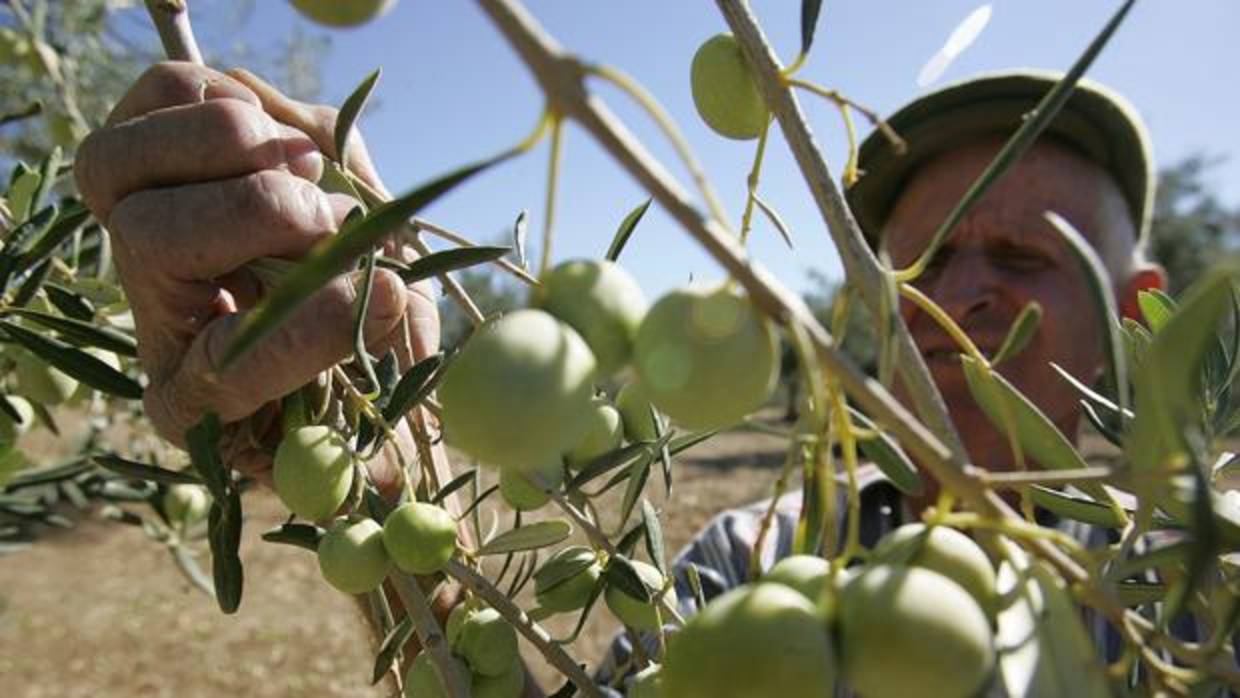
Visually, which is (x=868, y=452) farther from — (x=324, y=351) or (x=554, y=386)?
(x=324, y=351)

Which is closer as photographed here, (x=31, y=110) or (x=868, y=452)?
(x=868, y=452)

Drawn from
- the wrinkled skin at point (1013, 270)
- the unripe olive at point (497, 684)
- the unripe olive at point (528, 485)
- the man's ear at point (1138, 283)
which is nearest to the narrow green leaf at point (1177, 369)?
the unripe olive at point (528, 485)

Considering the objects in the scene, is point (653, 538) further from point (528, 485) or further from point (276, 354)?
point (276, 354)

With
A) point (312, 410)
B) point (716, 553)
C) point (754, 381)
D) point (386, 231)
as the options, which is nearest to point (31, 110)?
point (312, 410)

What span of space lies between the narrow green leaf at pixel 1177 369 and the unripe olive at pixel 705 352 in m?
0.14

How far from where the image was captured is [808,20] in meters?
0.56

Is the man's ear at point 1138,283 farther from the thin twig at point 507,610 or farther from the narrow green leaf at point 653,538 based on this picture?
the thin twig at point 507,610

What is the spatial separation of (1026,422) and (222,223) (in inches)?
26.3

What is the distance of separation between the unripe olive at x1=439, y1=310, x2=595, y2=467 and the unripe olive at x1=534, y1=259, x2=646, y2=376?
0.09 ft

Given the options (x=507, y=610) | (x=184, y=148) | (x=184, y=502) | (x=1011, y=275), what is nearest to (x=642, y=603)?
(x=507, y=610)

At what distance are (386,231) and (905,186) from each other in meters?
2.84

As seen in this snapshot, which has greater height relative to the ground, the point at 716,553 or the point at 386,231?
the point at 386,231

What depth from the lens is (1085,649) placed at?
14.2 inches

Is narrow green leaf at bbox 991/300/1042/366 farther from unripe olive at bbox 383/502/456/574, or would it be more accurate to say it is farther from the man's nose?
the man's nose
